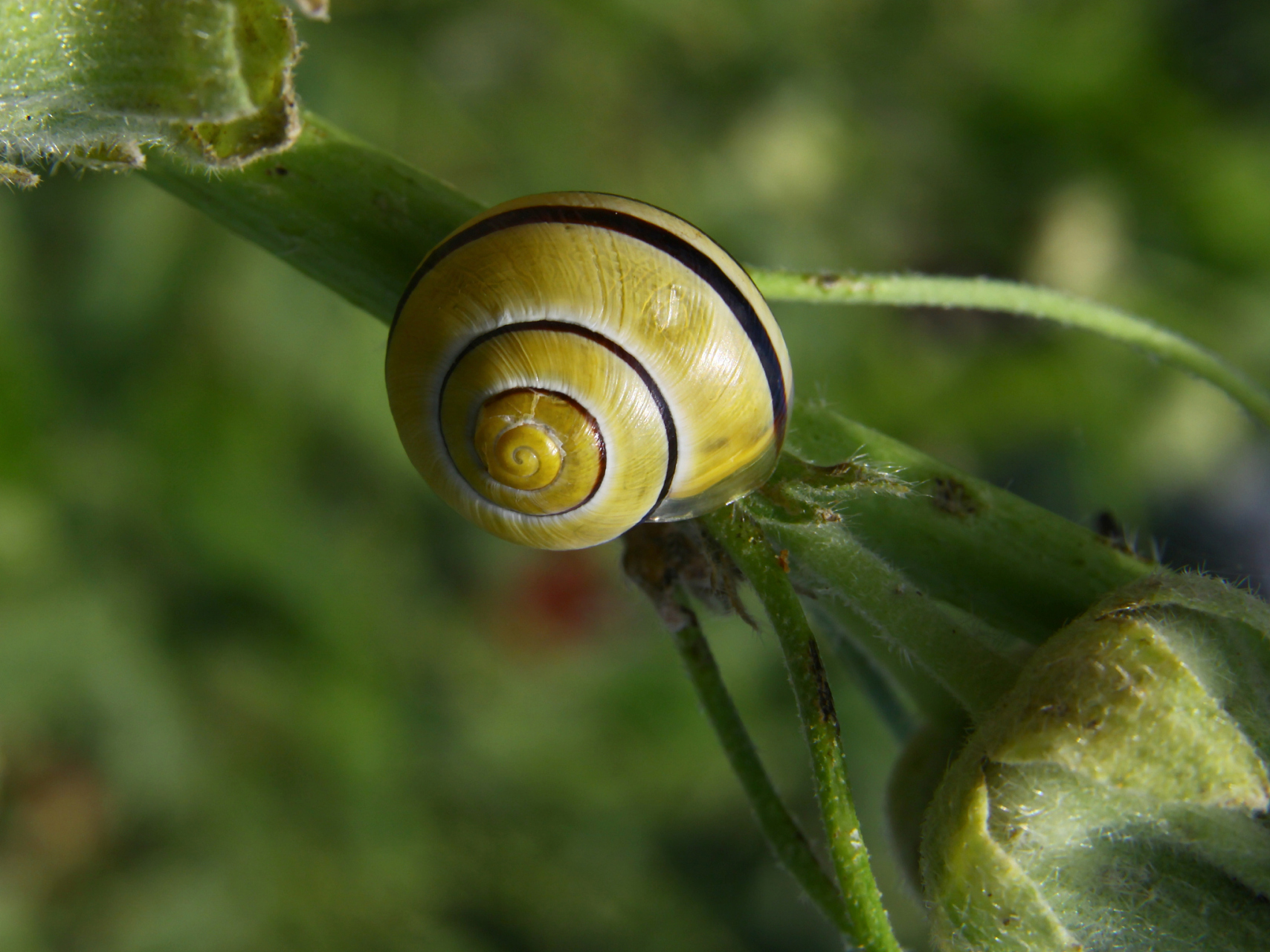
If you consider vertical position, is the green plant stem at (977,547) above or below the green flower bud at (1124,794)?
above

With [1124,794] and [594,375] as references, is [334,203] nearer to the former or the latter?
[594,375]

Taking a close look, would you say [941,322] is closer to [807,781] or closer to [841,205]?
[841,205]

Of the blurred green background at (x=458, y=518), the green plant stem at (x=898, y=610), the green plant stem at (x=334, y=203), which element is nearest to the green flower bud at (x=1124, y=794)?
the green plant stem at (x=898, y=610)

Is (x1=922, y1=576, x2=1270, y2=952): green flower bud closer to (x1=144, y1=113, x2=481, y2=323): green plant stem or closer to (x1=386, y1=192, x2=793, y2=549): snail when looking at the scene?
(x1=386, y1=192, x2=793, y2=549): snail

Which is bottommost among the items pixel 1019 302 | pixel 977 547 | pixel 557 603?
pixel 557 603

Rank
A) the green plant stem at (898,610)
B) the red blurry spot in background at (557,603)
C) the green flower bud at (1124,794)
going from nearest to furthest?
1. the green flower bud at (1124,794)
2. the green plant stem at (898,610)
3. the red blurry spot in background at (557,603)

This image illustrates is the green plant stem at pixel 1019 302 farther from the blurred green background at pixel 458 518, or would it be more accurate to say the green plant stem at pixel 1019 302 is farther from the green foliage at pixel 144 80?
the blurred green background at pixel 458 518

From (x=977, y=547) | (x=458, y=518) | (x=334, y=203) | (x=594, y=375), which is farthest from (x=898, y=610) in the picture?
(x=458, y=518)
